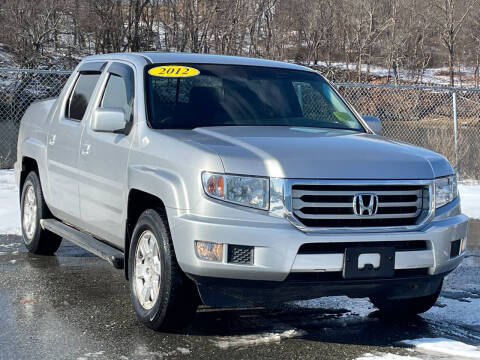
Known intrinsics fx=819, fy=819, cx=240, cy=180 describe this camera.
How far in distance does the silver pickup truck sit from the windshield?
0.04 ft

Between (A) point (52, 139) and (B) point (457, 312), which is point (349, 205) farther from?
(A) point (52, 139)

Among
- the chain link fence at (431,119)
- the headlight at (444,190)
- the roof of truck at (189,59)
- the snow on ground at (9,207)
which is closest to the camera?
the headlight at (444,190)

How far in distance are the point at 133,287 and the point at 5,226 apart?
13.9 feet

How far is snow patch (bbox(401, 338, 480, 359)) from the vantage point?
464 centimetres

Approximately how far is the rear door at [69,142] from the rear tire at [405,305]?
2.38m

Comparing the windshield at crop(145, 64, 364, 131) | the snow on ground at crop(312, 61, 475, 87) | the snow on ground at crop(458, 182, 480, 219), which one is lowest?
the snow on ground at crop(458, 182, 480, 219)

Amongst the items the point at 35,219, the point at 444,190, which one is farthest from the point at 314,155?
the point at 35,219

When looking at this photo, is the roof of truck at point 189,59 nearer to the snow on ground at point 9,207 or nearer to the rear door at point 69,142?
the rear door at point 69,142

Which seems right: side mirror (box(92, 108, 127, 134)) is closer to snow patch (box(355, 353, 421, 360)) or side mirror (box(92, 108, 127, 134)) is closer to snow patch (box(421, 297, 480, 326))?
snow patch (box(355, 353, 421, 360))

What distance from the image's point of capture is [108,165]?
18.5ft

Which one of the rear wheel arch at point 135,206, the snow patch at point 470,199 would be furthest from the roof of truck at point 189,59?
the snow patch at point 470,199

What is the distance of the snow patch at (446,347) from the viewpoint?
4.64 m

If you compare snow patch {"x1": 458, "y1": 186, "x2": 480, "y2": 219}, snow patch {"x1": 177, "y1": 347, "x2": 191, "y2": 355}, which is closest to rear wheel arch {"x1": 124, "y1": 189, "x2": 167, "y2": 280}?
snow patch {"x1": 177, "y1": 347, "x2": 191, "y2": 355}

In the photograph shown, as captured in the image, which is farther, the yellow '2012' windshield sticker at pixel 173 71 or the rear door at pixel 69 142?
the rear door at pixel 69 142
